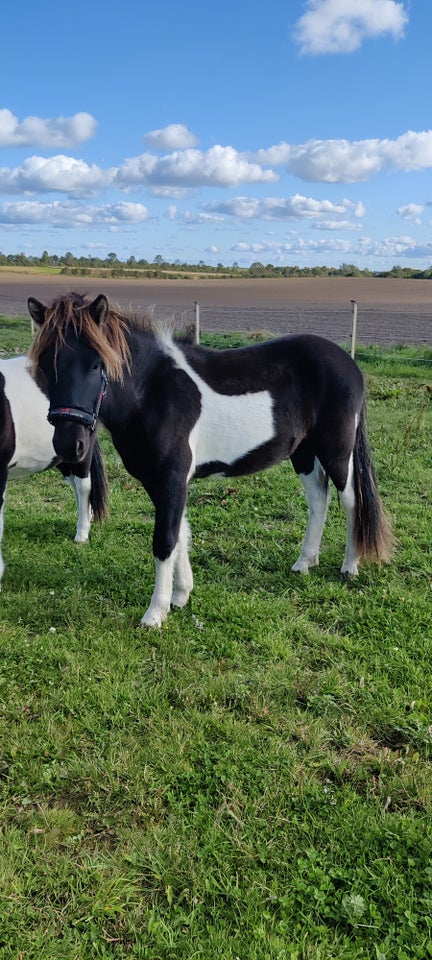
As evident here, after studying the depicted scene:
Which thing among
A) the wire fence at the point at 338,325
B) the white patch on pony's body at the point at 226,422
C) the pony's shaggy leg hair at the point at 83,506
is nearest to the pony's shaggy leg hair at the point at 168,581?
the white patch on pony's body at the point at 226,422

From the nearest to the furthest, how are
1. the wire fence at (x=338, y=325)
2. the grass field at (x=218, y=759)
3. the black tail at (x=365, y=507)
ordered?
the grass field at (x=218, y=759)
the black tail at (x=365, y=507)
the wire fence at (x=338, y=325)

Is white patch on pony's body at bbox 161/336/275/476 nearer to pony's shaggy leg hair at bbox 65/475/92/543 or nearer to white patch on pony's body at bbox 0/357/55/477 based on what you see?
white patch on pony's body at bbox 0/357/55/477

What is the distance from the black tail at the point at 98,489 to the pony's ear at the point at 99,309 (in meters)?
2.08

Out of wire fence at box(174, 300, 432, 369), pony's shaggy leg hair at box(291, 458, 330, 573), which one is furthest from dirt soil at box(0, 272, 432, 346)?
pony's shaggy leg hair at box(291, 458, 330, 573)

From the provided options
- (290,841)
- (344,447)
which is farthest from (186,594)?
(290,841)

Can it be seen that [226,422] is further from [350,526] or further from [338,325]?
[338,325]

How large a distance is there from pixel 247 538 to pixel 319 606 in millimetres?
1282

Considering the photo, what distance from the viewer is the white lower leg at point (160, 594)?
12.9 feet

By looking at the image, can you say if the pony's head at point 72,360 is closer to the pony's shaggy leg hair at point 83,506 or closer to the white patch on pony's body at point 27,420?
the white patch on pony's body at point 27,420

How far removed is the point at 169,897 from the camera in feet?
7.07

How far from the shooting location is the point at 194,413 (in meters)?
3.91

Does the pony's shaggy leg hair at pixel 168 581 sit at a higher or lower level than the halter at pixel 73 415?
lower

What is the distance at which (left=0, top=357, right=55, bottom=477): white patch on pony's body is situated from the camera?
4.77 m

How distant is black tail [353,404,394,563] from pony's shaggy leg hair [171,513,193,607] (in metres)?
1.30
